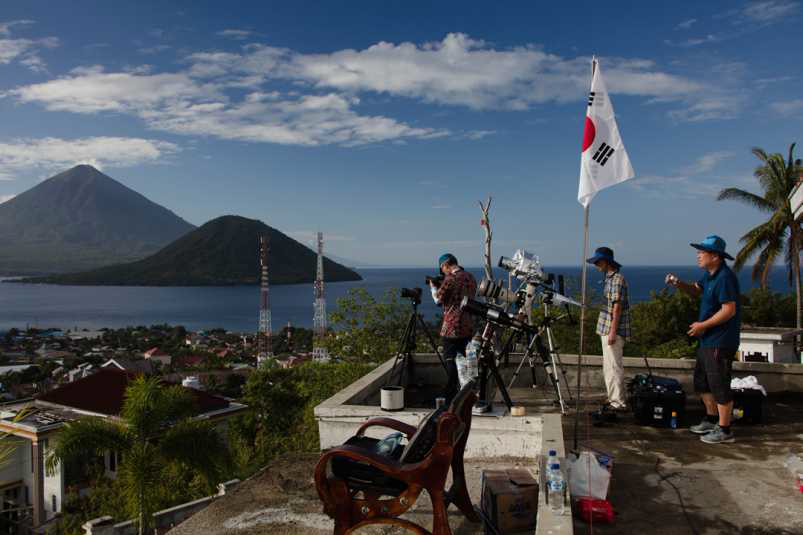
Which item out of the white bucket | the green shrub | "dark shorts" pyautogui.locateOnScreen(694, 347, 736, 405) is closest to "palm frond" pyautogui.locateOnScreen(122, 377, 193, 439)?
the green shrub

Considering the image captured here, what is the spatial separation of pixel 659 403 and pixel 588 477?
2327 millimetres

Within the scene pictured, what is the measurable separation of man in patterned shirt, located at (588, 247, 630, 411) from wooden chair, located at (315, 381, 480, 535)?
3.18m

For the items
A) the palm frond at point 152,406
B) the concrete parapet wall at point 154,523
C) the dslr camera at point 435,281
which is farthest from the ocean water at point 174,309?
the dslr camera at point 435,281

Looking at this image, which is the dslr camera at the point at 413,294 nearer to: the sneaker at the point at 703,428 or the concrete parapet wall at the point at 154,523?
the sneaker at the point at 703,428

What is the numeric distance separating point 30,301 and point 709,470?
751ft

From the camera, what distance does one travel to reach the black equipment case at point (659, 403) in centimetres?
573

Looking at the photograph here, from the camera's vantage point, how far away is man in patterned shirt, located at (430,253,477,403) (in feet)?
21.7

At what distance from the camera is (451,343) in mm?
6762

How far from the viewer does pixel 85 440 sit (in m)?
10.3

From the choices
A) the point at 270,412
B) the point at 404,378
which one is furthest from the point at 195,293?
the point at 404,378

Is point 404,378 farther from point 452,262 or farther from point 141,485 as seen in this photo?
point 141,485

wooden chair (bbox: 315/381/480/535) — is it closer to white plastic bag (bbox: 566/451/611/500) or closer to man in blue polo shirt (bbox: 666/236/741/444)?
white plastic bag (bbox: 566/451/611/500)

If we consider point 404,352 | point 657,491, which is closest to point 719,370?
point 657,491

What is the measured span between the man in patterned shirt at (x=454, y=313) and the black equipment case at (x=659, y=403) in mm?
1964
